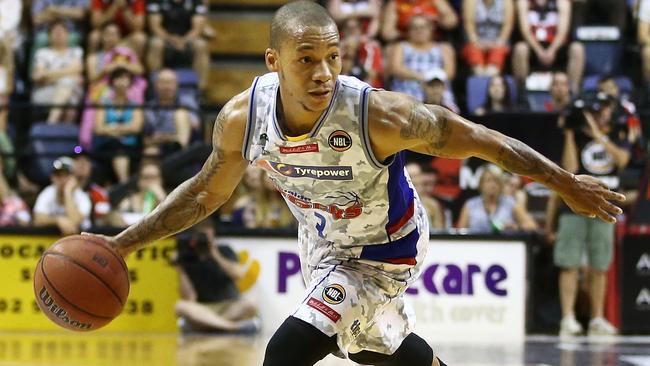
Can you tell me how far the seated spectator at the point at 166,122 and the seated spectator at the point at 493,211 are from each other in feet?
9.76

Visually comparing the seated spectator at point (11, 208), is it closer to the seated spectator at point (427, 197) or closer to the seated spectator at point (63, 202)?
the seated spectator at point (63, 202)

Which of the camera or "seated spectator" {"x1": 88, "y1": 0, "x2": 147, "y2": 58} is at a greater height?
"seated spectator" {"x1": 88, "y1": 0, "x2": 147, "y2": 58}

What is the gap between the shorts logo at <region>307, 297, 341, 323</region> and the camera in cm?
420

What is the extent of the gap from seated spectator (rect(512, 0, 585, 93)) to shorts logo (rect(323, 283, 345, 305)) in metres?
7.98

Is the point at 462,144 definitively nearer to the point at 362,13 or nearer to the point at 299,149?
the point at 299,149

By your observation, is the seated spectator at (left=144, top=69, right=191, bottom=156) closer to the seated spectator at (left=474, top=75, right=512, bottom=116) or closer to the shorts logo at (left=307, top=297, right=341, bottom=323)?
the seated spectator at (left=474, top=75, right=512, bottom=116)

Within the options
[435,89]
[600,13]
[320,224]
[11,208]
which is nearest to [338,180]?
[320,224]

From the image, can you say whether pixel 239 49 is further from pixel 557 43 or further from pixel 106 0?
pixel 557 43

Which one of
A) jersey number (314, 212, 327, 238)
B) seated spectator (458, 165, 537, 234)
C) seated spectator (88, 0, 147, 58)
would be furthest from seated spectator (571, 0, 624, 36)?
jersey number (314, 212, 327, 238)

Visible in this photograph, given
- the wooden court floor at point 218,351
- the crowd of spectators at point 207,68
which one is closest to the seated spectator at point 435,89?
the crowd of spectators at point 207,68

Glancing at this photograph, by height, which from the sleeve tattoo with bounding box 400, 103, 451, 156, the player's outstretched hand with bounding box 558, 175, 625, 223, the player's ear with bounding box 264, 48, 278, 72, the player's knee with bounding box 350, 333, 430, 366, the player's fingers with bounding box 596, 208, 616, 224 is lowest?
the player's knee with bounding box 350, 333, 430, 366

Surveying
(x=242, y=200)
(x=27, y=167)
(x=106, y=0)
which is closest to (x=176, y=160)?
(x=242, y=200)

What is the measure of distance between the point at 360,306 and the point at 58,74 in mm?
8217

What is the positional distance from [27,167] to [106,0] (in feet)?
7.95
